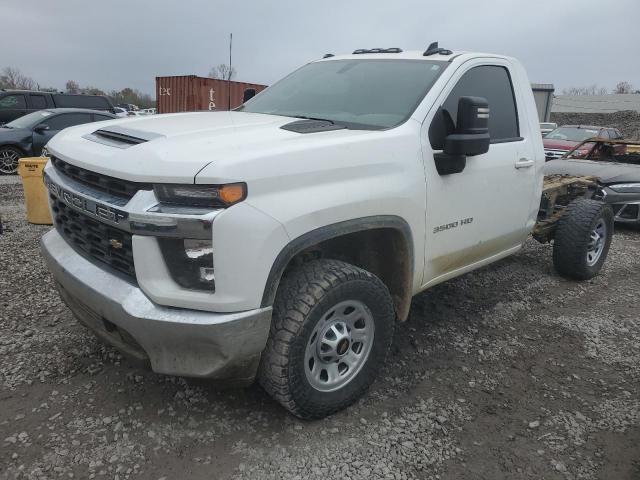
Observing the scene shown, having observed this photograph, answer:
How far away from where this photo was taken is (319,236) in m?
2.41

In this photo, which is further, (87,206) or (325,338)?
(325,338)

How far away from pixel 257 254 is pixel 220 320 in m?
0.32

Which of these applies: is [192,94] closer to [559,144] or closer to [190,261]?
[559,144]

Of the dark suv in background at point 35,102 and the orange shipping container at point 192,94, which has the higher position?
the orange shipping container at point 192,94

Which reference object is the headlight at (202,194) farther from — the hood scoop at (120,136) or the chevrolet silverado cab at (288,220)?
the hood scoop at (120,136)

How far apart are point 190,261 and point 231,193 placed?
0.34 m

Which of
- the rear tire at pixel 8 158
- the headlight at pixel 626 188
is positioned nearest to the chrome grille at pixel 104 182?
the headlight at pixel 626 188

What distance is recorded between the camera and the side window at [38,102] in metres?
14.2

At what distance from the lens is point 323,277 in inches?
99.0

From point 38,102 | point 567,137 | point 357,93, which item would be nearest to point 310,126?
point 357,93

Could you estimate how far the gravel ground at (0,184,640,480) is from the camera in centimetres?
246

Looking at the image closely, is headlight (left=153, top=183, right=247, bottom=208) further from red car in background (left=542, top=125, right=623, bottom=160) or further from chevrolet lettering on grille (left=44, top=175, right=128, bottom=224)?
red car in background (left=542, top=125, right=623, bottom=160)

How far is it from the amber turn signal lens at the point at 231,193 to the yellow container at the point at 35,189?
4688 mm

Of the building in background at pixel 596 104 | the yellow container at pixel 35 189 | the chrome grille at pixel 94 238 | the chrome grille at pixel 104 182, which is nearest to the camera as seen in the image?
the chrome grille at pixel 104 182
